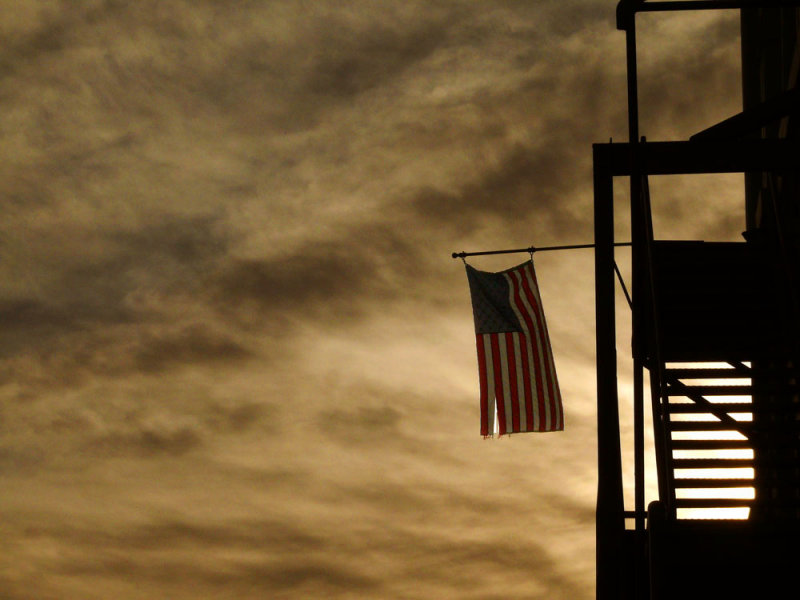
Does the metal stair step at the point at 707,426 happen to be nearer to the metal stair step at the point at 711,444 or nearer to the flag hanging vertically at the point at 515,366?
the metal stair step at the point at 711,444

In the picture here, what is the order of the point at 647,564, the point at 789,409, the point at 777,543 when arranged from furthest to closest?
the point at 789,409
the point at 647,564
the point at 777,543

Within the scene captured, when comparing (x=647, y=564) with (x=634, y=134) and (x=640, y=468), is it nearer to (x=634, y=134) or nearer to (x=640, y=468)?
(x=640, y=468)

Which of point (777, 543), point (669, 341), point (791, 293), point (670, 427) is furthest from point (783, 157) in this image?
point (777, 543)

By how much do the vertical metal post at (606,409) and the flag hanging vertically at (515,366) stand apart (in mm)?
5487

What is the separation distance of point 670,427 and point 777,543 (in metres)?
1.96

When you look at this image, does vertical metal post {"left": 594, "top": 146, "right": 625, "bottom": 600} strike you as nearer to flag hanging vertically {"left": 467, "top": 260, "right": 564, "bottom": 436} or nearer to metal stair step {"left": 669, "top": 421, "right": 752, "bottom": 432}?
metal stair step {"left": 669, "top": 421, "right": 752, "bottom": 432}

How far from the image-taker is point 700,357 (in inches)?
597

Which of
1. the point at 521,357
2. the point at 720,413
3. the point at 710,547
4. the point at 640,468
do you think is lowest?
the point at 710,547

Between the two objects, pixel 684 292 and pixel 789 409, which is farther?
pixel 684 292

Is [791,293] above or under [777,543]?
above

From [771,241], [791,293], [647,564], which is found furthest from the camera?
[771,241]

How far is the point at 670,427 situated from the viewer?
40.7ft

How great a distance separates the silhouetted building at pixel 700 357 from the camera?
10.9 m

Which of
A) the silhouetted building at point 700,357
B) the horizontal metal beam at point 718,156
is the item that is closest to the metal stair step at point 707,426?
the silhouetted building at point 700,357
